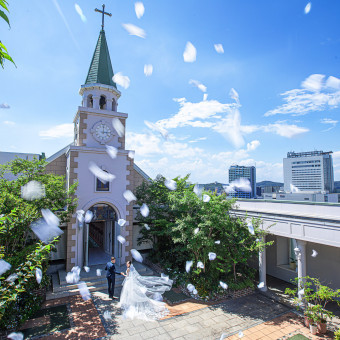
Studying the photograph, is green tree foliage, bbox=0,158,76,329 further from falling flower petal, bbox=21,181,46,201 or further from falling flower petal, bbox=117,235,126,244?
falling flower petal, bbox=117,235,126,244

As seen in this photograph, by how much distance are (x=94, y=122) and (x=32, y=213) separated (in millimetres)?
7001

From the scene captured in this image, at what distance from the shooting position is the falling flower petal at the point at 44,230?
1118cm

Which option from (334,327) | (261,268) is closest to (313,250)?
(261,268)

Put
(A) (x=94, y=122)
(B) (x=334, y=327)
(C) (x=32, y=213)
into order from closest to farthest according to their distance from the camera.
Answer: (B) (x=334, y=327), (C) (x=32, y=213), (A) (x=94, y=122)

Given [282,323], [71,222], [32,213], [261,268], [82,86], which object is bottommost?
[282,323]

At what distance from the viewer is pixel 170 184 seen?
16609 millimetres

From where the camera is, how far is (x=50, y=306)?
10.7 metres

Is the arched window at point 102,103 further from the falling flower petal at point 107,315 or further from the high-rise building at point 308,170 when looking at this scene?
the high-rise building at point 308,170

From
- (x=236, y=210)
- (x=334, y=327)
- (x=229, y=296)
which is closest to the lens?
(x=334, y=327)

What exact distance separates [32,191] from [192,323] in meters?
9.40

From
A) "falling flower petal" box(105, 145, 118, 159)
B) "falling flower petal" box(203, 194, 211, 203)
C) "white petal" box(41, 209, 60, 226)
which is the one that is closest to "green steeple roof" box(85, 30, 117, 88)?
"falling flower petal" box(105, 145, 118, 159)

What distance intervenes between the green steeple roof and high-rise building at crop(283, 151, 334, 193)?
18755 cm

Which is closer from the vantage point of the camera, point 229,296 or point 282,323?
point 282,323

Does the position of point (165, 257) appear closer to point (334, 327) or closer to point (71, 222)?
point (71, 222)
